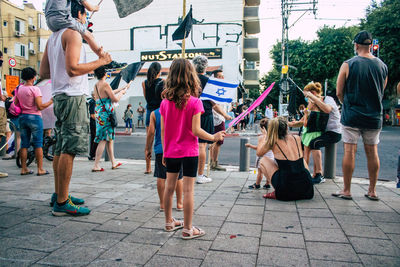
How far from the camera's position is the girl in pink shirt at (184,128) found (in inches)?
106

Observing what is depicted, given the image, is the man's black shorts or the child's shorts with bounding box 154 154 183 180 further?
the man's black shorts

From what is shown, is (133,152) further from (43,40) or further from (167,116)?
(43,40)

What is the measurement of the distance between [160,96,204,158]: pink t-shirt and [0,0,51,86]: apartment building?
3840cm

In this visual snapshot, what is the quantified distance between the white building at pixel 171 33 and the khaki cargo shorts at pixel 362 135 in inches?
963

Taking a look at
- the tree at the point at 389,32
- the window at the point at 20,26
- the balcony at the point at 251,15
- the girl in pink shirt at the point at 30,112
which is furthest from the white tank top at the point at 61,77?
the window at the point at 20,26

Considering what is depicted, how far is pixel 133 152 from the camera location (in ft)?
31.8

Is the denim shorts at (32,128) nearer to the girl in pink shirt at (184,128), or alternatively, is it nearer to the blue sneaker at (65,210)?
the blue sneaker at (65,210)

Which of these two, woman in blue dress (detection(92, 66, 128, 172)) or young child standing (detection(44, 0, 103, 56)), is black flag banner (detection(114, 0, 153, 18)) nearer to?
young child standing (detection(44, 0, 103, 56))

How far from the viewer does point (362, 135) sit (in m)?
4.12

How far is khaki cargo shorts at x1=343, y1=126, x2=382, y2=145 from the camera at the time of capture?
4.03m

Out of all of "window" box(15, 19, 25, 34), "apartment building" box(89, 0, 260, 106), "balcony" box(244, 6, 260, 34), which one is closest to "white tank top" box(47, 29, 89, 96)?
"apartment building" box(89, 0, 260, 106)

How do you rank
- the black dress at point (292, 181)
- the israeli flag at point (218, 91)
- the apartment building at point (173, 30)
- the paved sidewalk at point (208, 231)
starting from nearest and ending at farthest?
1. the paved sidewalk at point (208, 231)
2. the black dress at point (292, 181)
3. the israeli flag at point (218, 91)
4. the apartment building at point (173, 30)

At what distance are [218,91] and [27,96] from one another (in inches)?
133

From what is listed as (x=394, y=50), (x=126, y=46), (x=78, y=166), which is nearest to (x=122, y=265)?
(x=78, y=166)
